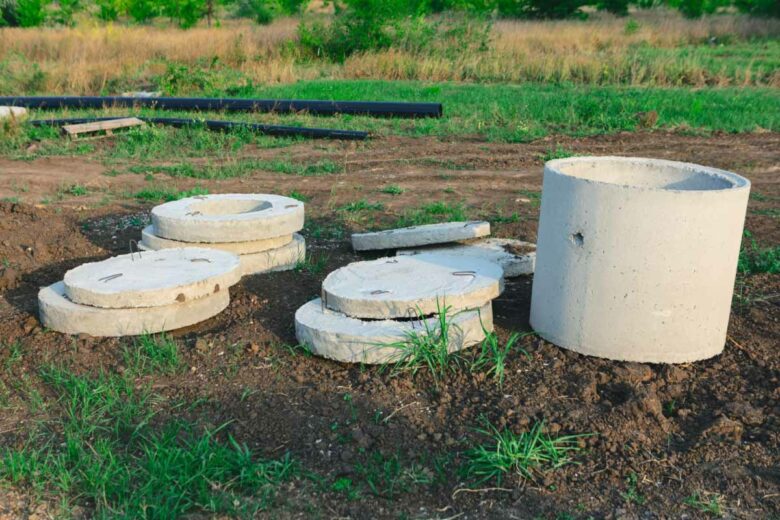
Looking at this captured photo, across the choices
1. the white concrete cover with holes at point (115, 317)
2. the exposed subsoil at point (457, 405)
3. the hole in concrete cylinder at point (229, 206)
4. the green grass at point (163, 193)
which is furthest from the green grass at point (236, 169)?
the white concrete cover with holes at point (115, 317)

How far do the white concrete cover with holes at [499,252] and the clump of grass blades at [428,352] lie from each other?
1.17m

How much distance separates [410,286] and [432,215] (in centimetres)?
260

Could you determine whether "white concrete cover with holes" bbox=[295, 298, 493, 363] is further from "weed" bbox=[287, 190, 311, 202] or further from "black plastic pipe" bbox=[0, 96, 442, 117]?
"black plastic pipe" bbox=[0, 96, 442, 117]

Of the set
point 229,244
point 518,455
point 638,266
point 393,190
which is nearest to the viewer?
point 518,455

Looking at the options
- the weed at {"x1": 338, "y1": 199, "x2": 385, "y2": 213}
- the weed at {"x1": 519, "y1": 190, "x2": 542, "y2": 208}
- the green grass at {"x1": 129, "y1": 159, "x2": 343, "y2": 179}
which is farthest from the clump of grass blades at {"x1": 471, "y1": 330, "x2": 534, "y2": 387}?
the green grass at {"x1": 129, "y1": 159, "x2": 343, "y2": 179}

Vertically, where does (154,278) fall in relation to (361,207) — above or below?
above

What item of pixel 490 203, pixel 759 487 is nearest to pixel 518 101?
pixel 490 203

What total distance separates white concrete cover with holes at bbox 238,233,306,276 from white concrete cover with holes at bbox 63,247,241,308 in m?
0.35

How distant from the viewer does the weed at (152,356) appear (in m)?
4.38

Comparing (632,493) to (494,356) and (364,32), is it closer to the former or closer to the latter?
(494,356)

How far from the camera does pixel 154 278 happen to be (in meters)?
4.91

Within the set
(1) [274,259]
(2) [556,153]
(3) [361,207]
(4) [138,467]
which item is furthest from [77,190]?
(4) [138,467]

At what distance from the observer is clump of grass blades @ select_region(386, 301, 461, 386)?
422 cm

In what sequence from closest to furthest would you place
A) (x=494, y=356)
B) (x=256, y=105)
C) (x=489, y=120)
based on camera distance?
(x=494, y=356)
(x=489, y=120)
(x=256, y=105)
